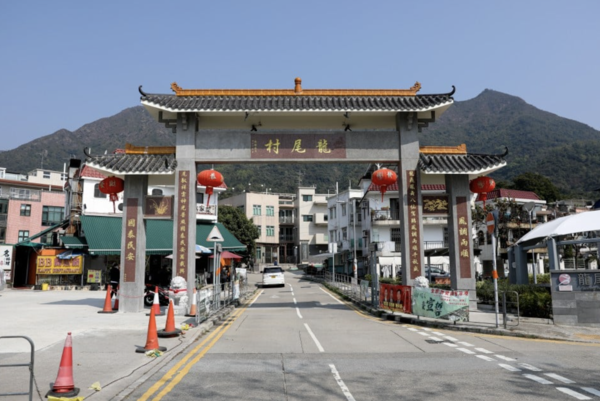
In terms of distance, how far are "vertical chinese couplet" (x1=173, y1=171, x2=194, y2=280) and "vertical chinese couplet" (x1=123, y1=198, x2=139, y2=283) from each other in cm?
155

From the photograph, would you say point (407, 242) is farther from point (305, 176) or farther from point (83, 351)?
point (305, 176)

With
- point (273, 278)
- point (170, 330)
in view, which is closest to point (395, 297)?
point (170, 330)

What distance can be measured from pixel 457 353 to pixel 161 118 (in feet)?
47.3

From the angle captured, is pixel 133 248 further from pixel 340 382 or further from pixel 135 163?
pixel 340 382

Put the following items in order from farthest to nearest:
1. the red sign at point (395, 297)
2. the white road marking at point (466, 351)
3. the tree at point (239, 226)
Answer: the tree at point (239, 226)
the red sign at point (395, 297)
the white road marking at point (466, 351)

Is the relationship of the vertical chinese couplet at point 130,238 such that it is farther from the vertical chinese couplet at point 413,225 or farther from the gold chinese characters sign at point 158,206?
the vertical chinese couplet at point 413,225

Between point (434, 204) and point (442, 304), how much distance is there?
5.07 metres

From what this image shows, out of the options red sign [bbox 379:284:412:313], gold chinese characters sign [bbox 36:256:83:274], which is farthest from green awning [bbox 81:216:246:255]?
red sign [bbox 379:284:412:313]

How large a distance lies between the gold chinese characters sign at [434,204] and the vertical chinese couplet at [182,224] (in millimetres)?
9168

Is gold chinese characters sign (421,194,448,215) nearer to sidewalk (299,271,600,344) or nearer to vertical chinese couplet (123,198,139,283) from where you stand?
sidewalk (299,271,600,344)

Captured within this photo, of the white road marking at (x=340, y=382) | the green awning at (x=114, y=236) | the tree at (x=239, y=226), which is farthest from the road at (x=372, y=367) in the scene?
the tree at (x=239, y=226)

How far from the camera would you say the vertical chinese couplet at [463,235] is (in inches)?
711

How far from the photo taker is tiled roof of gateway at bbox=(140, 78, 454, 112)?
18.1m

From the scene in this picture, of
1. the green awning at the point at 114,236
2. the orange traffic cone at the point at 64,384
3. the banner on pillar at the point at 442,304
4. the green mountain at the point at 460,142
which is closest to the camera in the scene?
the orange traffic cone at the point at 64,384
